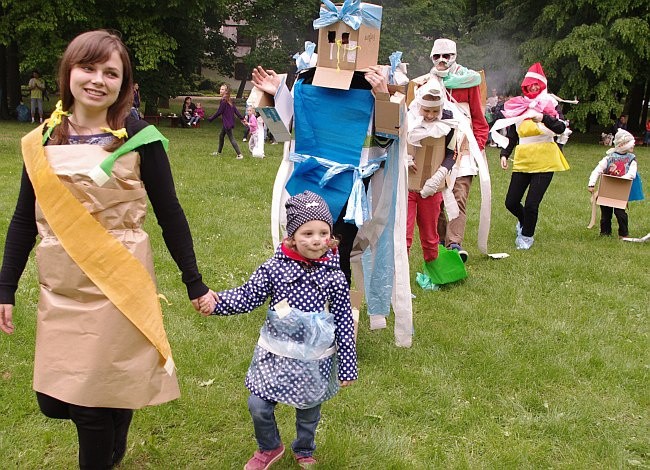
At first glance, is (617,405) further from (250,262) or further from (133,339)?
(250,262)

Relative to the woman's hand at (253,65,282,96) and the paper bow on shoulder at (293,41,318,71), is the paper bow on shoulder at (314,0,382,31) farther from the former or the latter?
the woman's hand at (253,65,282,96)

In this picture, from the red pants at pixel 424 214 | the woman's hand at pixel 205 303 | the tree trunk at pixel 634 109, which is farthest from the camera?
the tree trunk at pixel 634 109

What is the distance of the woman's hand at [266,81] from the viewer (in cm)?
381

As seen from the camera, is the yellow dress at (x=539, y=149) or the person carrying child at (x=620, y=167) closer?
the yellow dress at (x=539, y=149)

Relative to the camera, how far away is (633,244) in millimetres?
7926

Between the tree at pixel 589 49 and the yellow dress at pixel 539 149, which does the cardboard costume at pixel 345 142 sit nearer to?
the yellow dress at pixel 539 149

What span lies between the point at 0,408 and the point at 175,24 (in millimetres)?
23427

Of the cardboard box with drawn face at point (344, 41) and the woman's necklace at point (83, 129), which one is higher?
the cardboard box with drawn face at point (344, 41)

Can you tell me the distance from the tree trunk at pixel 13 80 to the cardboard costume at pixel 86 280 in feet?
78.1

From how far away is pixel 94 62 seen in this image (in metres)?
2.37

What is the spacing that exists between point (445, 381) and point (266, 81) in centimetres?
216

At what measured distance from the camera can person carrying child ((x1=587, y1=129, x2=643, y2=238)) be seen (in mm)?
7930

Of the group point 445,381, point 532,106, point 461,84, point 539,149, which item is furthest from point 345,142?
point 539,149

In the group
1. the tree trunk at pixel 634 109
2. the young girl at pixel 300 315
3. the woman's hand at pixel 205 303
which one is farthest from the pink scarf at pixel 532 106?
the tree trunk at pixel 634 109
